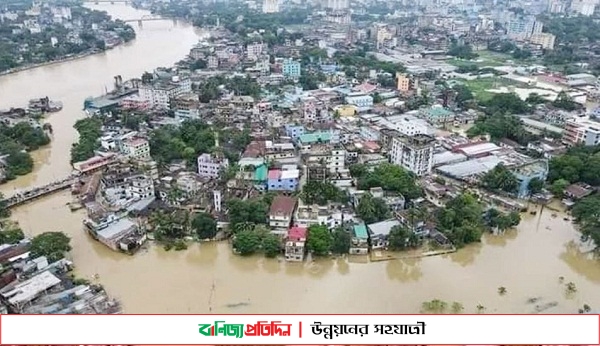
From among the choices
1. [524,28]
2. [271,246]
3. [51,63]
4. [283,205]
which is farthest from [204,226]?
Result: [524,28]

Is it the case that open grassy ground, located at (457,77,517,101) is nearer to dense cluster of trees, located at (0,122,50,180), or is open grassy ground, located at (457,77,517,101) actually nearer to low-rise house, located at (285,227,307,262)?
low-rise house, located at (285,227,307,262)

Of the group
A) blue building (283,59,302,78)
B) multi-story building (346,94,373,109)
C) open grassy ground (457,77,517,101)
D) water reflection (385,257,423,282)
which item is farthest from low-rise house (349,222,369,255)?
blue building (283,59,302,78)

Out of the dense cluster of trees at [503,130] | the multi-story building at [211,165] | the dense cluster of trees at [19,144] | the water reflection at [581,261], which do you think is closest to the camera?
the water reflection at [581,261]

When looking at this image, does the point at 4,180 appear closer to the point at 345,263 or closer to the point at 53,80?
the point at 345,263

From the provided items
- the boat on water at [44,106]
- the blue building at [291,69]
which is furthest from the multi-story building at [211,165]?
the blue building at [291,69]

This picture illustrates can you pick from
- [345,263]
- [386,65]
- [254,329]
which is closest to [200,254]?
[345,263]

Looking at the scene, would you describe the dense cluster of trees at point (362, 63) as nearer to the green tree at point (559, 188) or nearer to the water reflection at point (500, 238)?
the green tree at point (559, 188)
